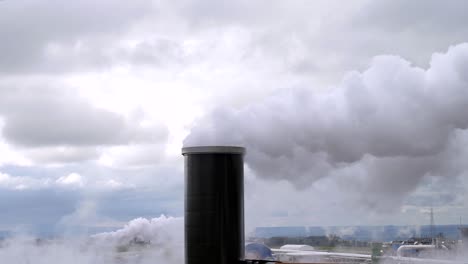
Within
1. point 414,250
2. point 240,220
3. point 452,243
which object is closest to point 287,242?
point 414,250

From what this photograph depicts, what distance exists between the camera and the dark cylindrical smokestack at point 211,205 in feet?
22.0

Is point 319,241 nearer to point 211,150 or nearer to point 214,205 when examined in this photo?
point 214,205

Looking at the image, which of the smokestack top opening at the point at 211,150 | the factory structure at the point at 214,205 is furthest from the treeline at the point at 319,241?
the smokestack top opening at the point at 211,150

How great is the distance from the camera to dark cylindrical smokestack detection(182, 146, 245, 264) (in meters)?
6.71

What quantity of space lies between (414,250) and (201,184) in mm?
5214

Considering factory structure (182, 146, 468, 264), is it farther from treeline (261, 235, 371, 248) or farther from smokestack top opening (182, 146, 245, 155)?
treeline (261, 235, 371, 248)

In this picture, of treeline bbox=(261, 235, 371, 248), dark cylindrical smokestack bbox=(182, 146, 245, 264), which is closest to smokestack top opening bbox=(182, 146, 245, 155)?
dark cylindrical smokestack bbox=(182, 146, 245, 264)

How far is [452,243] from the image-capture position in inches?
377

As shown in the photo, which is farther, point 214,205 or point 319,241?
point 319,241

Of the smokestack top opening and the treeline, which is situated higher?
the smokestack top opening

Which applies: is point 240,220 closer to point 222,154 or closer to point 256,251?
point 222,154

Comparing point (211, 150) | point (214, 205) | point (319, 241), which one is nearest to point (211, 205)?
point (214, 205)

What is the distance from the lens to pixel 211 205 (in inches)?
264

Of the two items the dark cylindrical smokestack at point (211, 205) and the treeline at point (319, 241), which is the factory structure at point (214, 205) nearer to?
the dark cylindrical smokestack at point (211, 205)
